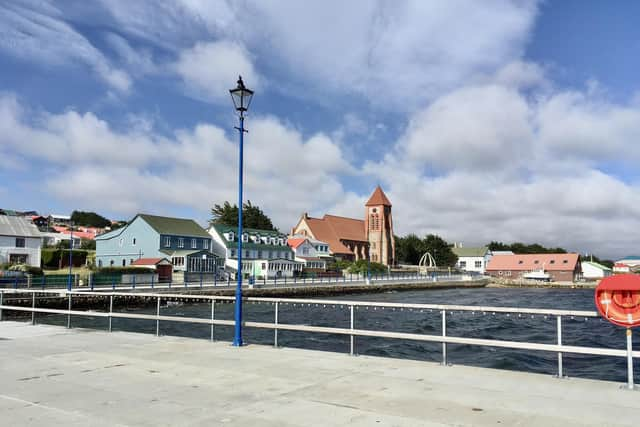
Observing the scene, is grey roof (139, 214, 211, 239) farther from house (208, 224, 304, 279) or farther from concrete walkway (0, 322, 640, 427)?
concrete walkway (0, 322, 640, 427)

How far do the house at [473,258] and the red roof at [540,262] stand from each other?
2353 centimetres

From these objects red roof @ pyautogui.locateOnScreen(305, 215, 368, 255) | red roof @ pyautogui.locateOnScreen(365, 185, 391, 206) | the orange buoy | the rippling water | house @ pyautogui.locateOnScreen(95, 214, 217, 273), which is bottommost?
the rippling water

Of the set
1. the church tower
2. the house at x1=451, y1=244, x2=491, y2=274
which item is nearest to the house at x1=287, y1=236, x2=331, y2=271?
the church tower

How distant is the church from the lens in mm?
111562

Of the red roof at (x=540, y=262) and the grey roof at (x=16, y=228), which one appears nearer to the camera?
the grey roof at (x=16, y=228)

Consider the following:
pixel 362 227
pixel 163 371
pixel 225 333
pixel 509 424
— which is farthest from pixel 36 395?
pixel 362 227

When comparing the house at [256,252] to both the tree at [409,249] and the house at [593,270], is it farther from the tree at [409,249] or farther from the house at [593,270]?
the house at [593,270]

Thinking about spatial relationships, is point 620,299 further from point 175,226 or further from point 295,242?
point 295,242

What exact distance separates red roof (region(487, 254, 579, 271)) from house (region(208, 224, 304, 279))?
5568cm

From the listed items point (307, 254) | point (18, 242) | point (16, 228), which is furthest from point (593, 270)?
point (16, 228)

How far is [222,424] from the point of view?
5582 mm

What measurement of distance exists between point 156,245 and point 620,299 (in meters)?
61.6

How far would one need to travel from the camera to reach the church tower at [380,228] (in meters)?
123

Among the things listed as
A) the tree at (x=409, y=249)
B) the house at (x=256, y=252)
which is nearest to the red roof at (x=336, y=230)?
the tree at (x=409, y=249)
